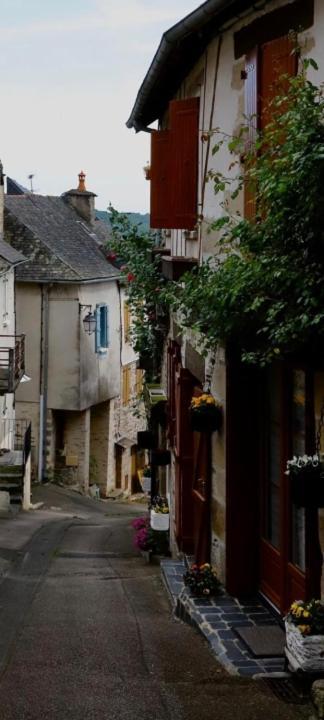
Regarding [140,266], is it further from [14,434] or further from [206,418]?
[14,434]

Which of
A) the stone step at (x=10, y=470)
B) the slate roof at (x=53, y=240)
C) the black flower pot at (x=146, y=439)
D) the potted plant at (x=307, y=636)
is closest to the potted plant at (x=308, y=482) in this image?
the potted plant at (x=307, y=636)

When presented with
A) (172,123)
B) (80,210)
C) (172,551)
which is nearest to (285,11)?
(172,123)

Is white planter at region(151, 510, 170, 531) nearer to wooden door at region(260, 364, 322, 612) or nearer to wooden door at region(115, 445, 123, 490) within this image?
wooden door at region(260, 364, 322, 612)

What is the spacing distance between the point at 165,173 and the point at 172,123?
3.44 ft

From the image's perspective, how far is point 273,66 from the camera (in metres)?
7.21

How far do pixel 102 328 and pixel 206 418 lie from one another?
19304 mm

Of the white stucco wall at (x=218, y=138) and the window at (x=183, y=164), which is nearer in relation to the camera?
the white stucco wall at (x=218, y=138)

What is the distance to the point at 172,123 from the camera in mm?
9656

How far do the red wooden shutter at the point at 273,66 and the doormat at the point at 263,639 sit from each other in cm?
405

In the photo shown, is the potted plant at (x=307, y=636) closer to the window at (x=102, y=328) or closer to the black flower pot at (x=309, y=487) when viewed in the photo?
the black flower pot at (x=309, y=487)

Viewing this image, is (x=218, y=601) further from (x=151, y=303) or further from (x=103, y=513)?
(x=103, y=513)

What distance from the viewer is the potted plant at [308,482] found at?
5738 mm

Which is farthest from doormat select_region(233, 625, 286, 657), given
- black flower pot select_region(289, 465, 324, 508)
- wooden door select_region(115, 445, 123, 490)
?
wooden door select_region(115, 445, 123, 490)

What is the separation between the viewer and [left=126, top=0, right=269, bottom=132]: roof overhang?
774 centimetres
